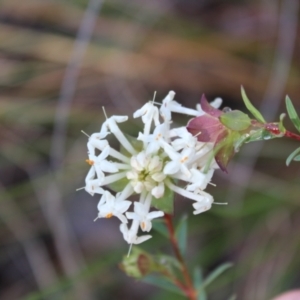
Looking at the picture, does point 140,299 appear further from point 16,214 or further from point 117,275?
point 16,214

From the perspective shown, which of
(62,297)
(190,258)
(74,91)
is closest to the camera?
(62,297)

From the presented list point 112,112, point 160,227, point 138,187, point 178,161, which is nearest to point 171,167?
point 178,161

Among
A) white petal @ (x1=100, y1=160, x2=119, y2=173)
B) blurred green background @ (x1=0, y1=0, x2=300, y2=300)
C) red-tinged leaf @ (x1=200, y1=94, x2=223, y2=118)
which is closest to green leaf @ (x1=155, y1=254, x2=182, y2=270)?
white petal @ (x1=100, y1=160, x2=119, y2=173)

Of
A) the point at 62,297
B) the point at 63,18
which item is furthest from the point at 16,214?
the point at 63,18

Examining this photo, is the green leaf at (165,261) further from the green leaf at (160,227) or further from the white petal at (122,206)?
the white petal at (122,206)

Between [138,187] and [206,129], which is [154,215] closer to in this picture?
[138,187]

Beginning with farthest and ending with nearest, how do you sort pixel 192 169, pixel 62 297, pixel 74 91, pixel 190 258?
pixel 74 91 < pixel 190 258 < pixel 62 297 < pixel 192 169
